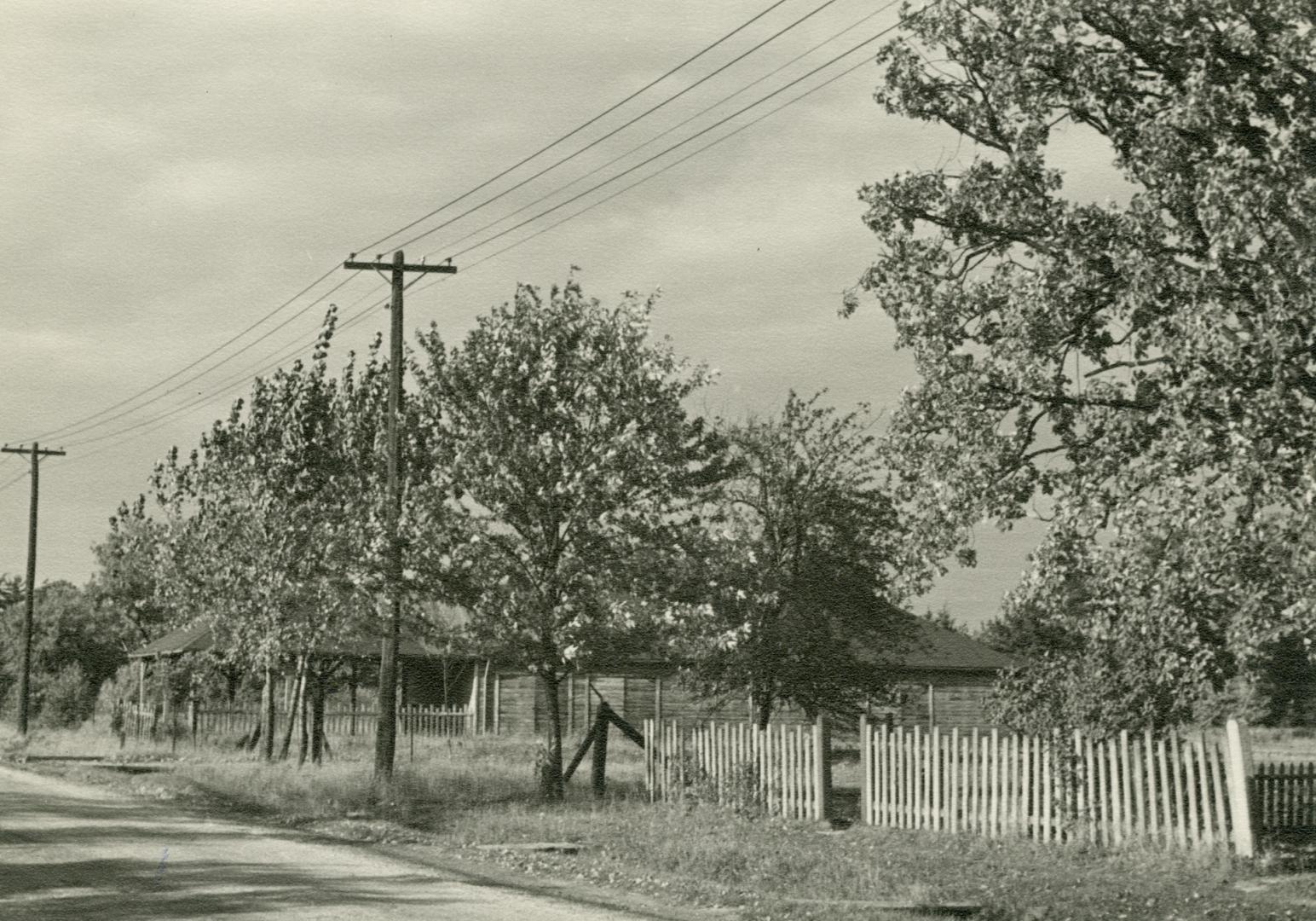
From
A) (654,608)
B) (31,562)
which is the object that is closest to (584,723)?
(31,562)

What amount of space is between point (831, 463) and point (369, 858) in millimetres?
14229

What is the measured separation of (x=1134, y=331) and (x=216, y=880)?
34.4ft

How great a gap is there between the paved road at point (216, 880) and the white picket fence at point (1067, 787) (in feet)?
22.0

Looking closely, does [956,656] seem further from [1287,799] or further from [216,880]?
[216,880]

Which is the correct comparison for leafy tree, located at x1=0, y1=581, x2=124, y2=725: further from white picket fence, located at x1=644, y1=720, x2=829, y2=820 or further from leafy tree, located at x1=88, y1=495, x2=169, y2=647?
white picket fence, located at x1=644, y1=720, x2=829, y2=820

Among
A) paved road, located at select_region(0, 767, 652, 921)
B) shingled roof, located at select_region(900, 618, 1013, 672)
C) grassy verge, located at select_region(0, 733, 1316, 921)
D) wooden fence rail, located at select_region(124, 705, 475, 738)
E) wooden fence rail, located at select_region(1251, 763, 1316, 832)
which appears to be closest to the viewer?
paved road, located at select_region(0, 767, 652, 921)

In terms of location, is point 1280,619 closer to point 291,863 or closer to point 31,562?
point 291,863

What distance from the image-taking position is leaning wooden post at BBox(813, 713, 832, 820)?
66.7 feet

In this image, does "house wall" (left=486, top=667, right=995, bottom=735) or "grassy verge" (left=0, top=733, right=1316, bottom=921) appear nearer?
"grassy verge" (left=0, top=733, right=1316, bottom=921)

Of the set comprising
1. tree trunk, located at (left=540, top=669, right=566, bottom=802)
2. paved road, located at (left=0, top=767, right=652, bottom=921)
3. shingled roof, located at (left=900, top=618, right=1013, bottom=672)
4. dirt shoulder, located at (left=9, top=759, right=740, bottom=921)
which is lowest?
dirt shoulder, located at (left=9, top=759, right=740, bottom=921)

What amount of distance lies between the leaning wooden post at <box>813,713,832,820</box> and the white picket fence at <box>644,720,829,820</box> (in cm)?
1

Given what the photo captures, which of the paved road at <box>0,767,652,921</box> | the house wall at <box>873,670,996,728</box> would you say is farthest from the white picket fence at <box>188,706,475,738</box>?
the paved road at <box>0,767,652,921</box>

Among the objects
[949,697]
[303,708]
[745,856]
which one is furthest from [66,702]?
[745,856]

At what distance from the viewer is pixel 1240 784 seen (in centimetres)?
1536
